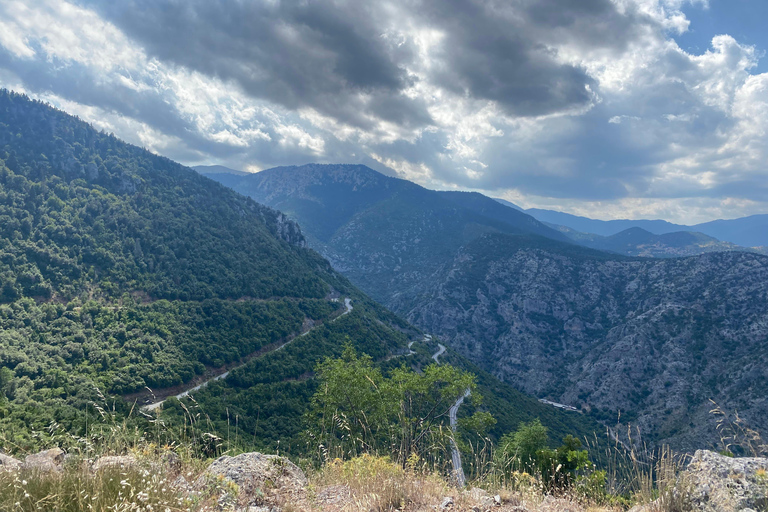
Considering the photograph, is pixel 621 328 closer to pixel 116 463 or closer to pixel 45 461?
pixel 116 463

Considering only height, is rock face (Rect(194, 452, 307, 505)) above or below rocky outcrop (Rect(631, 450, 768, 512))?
below

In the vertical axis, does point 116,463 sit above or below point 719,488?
below

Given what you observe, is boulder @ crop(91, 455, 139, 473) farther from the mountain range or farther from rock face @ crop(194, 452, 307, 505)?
the mountain range

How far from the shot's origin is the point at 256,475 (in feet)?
23.8

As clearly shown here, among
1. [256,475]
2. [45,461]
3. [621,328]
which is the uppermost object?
[256,475]

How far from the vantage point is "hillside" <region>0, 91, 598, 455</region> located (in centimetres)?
4819

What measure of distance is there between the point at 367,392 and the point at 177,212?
105m

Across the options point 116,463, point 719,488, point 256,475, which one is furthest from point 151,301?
point 719,488

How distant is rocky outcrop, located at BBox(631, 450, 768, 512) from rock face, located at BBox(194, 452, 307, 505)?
A: 273 inches

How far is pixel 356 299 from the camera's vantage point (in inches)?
5113

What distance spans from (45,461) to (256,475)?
13.4 ft

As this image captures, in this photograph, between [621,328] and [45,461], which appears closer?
[45,461]

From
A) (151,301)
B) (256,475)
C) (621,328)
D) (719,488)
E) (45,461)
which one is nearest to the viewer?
(719,488)

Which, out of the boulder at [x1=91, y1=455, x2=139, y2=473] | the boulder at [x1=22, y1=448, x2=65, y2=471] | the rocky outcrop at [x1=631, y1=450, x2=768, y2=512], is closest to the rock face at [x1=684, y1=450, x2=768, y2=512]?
the rocky outcrop at [x1=631, y1=450, x2=768, y2=512]
